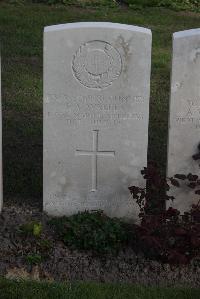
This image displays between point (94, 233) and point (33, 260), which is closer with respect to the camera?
point (33, 260)

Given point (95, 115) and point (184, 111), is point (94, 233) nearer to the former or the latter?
point (95, 115)

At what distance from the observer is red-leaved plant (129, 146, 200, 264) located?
573cm

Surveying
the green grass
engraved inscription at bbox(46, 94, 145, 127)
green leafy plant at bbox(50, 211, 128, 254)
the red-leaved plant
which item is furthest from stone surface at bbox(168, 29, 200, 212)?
the green grass

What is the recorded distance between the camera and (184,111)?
6113 millimetres

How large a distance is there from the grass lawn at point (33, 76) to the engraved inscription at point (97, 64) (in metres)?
1.31

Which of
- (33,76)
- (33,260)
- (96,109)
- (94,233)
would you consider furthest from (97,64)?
(33,76)

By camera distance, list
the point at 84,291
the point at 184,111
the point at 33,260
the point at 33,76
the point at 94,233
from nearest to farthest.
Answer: the point at 84,291 → the point at 33,260 → the point at 94,233 → the point at 184,111 → the point at 33,76

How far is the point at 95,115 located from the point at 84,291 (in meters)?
1.53

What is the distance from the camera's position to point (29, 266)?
5.74 m

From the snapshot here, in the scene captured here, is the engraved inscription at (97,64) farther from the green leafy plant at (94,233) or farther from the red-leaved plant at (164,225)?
the green leafy plant at (94,233)

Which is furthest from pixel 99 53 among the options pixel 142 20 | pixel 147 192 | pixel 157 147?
pixel 142 20

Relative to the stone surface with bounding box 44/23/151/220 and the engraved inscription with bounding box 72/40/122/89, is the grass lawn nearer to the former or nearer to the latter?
the stone surface with bounding box 44/23/151/220

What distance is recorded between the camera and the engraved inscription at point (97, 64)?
236 inches

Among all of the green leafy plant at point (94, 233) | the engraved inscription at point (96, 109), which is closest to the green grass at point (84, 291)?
the green leafy plant at point (94, 233)
